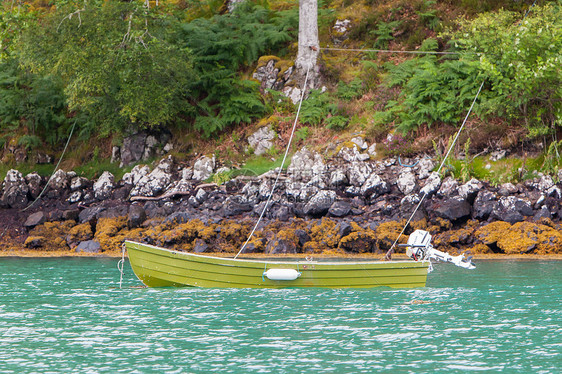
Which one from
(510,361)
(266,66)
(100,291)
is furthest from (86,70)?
(510,361)

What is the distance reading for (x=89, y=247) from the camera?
21297mm

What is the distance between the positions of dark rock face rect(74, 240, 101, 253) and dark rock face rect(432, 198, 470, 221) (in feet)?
35.2

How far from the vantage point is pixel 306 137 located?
83.1ft

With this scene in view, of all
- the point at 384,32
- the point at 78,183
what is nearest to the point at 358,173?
the point at 384,32

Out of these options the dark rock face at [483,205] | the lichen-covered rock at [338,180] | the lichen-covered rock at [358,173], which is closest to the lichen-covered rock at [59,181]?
the lichen-covered rock at [338,180]

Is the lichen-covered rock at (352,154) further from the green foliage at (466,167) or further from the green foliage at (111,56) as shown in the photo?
the green foliage at (111,56)

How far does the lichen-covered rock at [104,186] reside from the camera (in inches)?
987

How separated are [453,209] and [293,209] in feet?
17.1

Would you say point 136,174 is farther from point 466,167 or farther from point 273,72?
point 466,167

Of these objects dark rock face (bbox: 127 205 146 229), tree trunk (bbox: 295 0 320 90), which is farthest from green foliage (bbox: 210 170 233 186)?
tree trunk (bbox: 295 0 320 90)

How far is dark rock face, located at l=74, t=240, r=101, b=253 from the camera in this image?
21.2m

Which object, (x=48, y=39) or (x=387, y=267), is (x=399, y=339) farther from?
(x=48, y=39)

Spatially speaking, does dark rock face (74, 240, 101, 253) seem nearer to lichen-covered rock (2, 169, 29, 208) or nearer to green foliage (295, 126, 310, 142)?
lichen-covered rock (2, 169, 29, 208)

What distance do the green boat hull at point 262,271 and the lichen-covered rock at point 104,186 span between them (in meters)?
11.0
